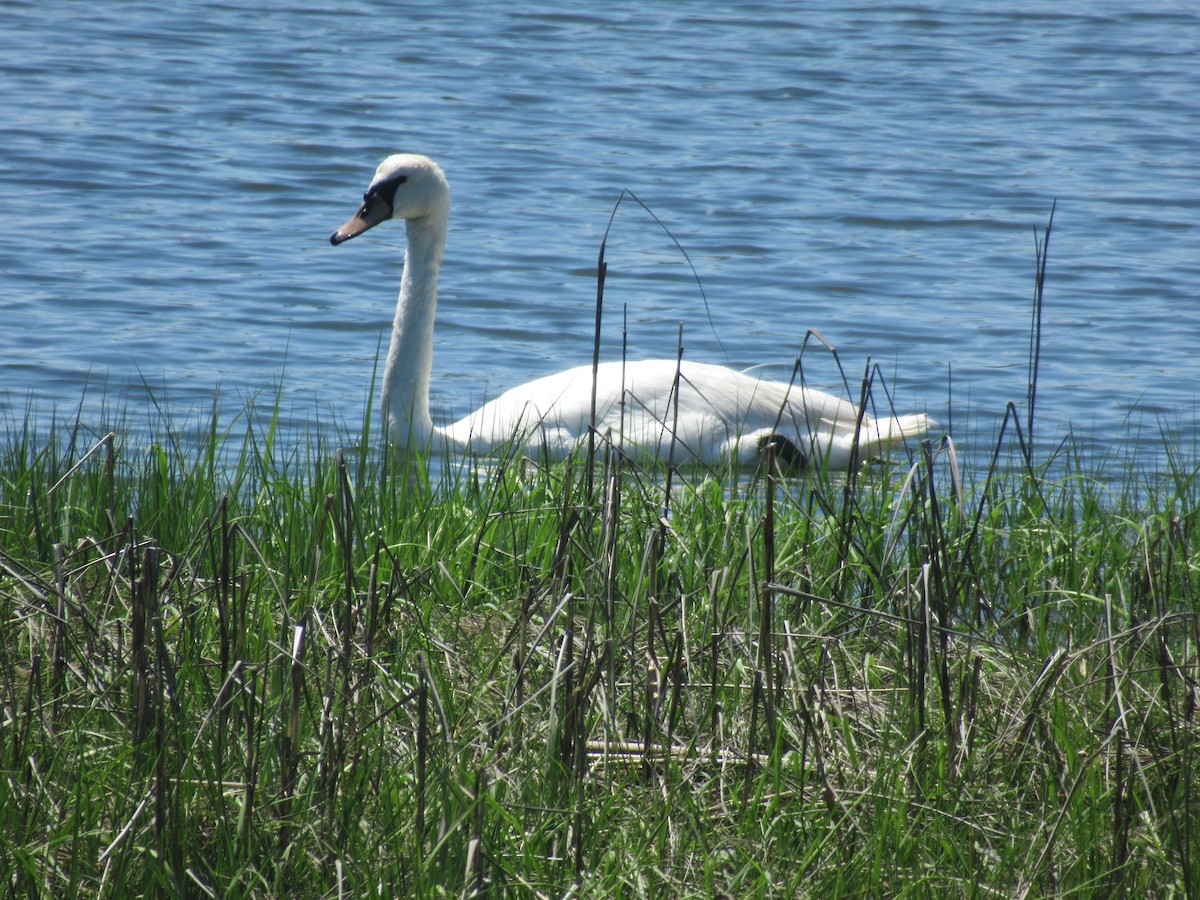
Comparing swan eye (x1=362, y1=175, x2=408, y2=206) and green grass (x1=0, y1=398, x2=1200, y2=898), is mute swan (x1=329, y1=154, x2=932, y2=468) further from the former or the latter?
green grass (x1=0, y1=398, x2=1200, y2=898)

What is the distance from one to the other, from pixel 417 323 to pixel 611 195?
205 inches

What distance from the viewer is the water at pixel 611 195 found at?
28.9 feet

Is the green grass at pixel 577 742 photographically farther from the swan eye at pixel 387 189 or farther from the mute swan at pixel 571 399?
the swan eye at pixel 387 189

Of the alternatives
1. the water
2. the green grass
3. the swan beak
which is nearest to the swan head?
the swan beak

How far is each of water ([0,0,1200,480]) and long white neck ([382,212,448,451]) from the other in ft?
0.69

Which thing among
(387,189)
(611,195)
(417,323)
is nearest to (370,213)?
(387,189)

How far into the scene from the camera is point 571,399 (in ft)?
23.0

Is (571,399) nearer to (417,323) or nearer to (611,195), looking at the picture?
(417,323)

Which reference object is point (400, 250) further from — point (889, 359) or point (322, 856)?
point (322, 856)

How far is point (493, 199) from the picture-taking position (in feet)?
42.2

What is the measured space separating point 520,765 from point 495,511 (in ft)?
5.29

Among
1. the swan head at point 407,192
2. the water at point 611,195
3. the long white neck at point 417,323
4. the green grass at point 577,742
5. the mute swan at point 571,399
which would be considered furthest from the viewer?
the water at point 611,195

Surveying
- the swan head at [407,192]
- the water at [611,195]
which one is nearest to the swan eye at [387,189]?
the swan head at [407,192]

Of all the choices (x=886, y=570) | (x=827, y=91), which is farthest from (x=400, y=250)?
(x=886, y=570)
